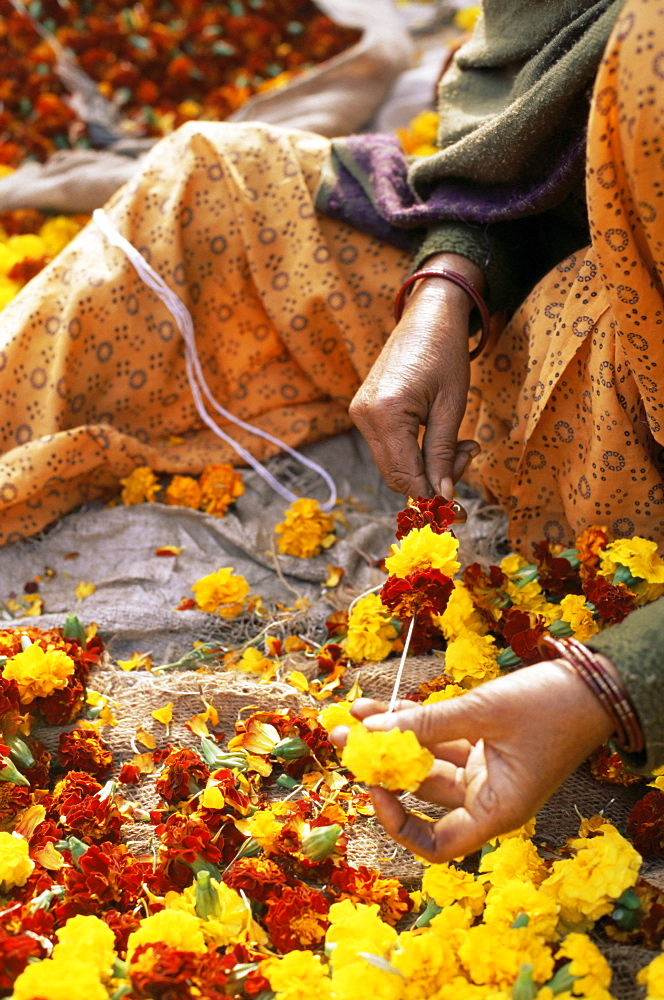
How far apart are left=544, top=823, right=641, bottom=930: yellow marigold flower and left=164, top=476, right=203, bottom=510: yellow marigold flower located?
3.74 ft

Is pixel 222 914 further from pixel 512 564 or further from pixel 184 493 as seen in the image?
pixel 184 493

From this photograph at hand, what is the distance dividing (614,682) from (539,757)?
12cm

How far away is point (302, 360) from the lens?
212 centimetres

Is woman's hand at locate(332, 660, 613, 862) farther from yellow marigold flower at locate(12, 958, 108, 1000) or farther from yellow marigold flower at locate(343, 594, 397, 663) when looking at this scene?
yellow marigold flower at locate(343, 594, 397, 663)

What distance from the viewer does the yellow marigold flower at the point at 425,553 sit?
4.12 ft

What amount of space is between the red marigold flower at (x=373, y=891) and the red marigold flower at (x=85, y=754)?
1.38 feet

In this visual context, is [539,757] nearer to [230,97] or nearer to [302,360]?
[302,360]

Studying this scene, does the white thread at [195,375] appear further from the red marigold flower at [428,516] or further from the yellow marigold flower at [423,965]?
the yellow marigold flower at [423,965]

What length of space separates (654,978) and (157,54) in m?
3.40

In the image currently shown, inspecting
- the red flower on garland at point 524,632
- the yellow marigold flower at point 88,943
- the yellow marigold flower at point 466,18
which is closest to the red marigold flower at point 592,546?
the red flower on garland at point 524,632

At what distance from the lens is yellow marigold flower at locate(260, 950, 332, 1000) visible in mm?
1073

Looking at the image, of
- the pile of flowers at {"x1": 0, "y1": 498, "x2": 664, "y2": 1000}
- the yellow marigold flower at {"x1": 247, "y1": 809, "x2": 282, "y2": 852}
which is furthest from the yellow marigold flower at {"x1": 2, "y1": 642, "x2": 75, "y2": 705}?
the yellow marigold flower at {"x1": 247, "y1": 809, "x2": 282, "y2": 852}

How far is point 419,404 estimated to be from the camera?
1.54m

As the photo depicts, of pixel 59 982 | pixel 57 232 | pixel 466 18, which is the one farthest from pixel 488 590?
pixel 466 18
